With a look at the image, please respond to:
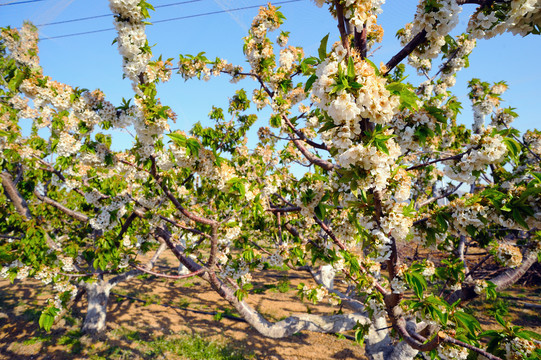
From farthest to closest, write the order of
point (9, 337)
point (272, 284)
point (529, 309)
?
point (272, 284)
point (529, 309)
point (9, 337)

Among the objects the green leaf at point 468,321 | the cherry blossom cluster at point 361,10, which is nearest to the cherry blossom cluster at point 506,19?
the cherry blossom cluster at point 361,10

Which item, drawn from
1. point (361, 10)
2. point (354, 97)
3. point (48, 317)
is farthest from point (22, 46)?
point (354, 97)

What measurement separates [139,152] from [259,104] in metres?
2.93

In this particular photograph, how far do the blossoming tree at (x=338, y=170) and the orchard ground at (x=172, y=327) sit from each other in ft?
2.71

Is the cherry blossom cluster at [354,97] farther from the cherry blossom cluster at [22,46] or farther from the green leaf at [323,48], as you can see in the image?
the cherry blossom cluster at [22,46]

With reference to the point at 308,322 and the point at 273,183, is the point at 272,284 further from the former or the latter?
the point at 273,183

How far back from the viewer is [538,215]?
69.7 inches

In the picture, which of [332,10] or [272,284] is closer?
[332,10]

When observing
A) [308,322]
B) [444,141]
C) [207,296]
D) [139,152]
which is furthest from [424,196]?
[207,296]

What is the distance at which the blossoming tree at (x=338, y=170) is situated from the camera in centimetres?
165

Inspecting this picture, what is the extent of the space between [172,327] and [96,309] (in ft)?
6.58

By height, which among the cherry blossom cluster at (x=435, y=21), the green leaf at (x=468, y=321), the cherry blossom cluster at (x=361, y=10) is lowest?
the green leaf at (x=468, y=321)

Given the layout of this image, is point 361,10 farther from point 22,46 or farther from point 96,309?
point 22,46

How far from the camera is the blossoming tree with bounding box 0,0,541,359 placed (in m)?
1.65
